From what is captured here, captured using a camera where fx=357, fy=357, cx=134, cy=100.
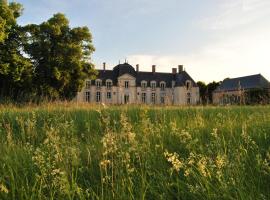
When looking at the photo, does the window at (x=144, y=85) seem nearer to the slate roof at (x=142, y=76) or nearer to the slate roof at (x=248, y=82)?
the slate roof at (x=142, y=76)

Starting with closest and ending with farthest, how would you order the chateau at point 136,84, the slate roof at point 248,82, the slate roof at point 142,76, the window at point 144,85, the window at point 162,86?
1. the chateau at point 136,84
2. the slate roof at point 248,82
3. the slate roof at point 142,76
4. the window at point 144,85
5. the window at point 162,86

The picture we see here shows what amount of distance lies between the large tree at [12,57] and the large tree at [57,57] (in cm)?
185

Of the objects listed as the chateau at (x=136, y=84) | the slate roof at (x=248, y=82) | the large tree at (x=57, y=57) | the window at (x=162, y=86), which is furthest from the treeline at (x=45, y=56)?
the slate roof at (x=248, y=82)

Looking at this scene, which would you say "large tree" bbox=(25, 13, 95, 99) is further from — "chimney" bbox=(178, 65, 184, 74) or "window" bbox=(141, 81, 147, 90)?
"chimney" bbox=(178, 65, 184, 74)

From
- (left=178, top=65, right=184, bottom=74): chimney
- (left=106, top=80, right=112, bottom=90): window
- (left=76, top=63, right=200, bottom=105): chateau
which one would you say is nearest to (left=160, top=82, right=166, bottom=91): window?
(left=76, top=63, right=200, bottom=105): chateau

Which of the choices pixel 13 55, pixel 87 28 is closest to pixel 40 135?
pixel 13 55

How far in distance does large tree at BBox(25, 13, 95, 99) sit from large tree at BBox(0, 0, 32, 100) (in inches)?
72.9

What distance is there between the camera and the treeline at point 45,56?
34156 mm

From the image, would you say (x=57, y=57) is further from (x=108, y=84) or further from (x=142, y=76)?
(x=142, y=76)

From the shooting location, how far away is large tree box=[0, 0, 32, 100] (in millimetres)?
32656

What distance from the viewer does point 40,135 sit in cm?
714

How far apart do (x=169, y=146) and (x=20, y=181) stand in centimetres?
218

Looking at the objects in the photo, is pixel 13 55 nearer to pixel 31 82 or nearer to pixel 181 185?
pixel 31 82

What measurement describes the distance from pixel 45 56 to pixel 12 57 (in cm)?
736
